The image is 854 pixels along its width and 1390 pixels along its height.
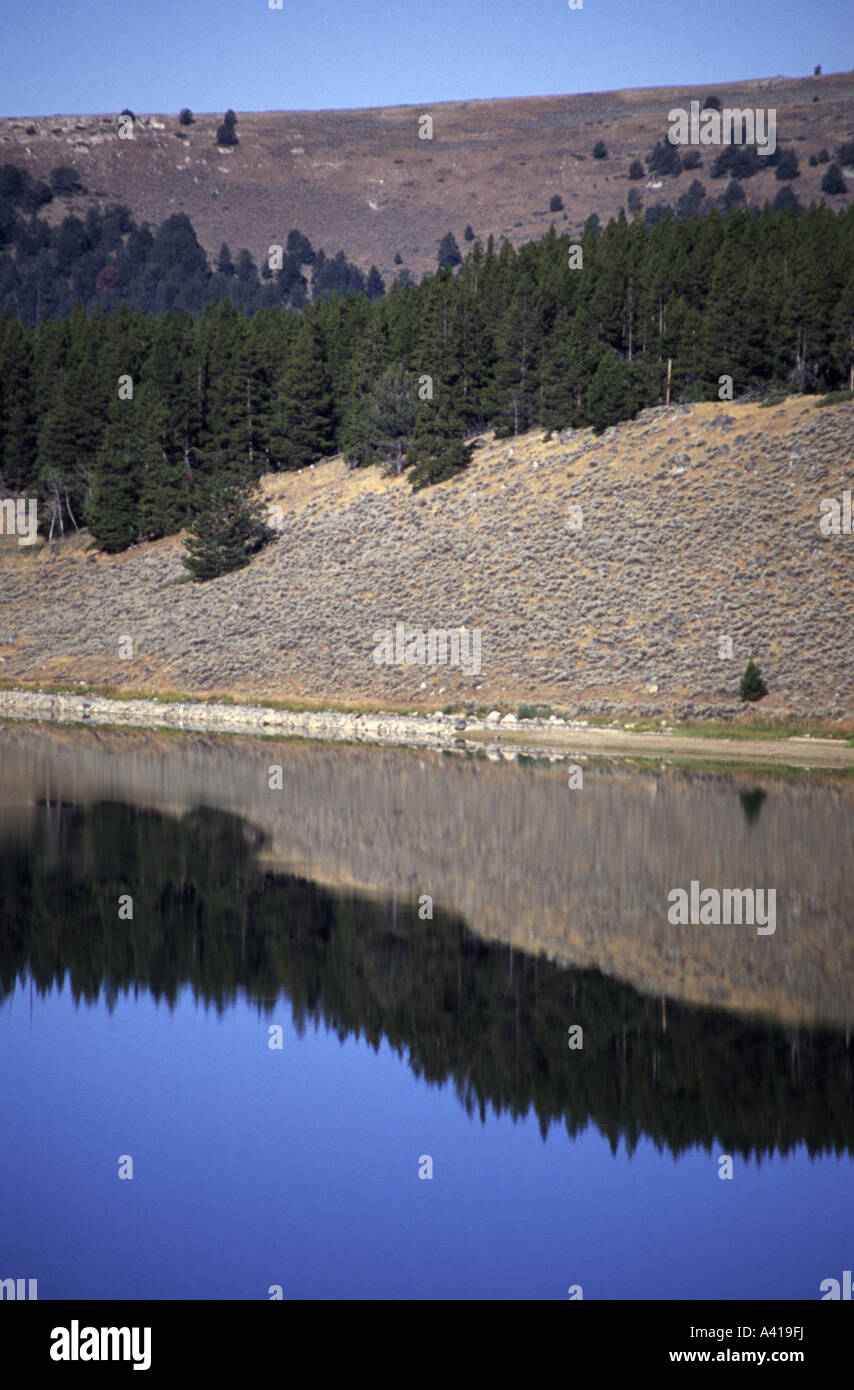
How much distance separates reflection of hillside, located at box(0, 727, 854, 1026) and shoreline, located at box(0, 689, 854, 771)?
4443mm

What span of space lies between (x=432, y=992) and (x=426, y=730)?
110 feet

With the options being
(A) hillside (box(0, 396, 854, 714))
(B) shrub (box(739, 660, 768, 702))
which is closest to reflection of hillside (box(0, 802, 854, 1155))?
(B) shrub (box(739, 660, 768, 702))

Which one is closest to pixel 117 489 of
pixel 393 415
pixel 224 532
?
pixel 224 532

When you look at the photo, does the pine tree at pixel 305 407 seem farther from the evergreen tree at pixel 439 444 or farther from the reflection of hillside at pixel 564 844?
the reflection of hillside at pixel 564 844

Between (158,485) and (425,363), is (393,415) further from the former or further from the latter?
(158,485)

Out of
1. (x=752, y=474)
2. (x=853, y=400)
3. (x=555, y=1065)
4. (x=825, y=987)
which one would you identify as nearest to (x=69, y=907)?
(x=555, y=1065)

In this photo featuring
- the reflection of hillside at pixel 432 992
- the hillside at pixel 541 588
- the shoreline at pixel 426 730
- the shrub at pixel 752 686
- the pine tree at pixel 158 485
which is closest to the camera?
the reflection of hillside at pixel 432 992

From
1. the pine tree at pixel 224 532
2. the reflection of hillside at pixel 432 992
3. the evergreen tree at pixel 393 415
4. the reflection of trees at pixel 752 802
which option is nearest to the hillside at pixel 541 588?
the pine tree at pixel 224 532

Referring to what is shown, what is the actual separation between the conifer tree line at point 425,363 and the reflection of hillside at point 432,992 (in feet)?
174

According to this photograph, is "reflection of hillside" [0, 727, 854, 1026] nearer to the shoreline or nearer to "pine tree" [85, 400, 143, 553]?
the shoreline

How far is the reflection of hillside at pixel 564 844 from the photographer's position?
1808cm

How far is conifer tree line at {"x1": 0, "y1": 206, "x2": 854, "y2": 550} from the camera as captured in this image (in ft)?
231

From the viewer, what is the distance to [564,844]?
26.0 metres
